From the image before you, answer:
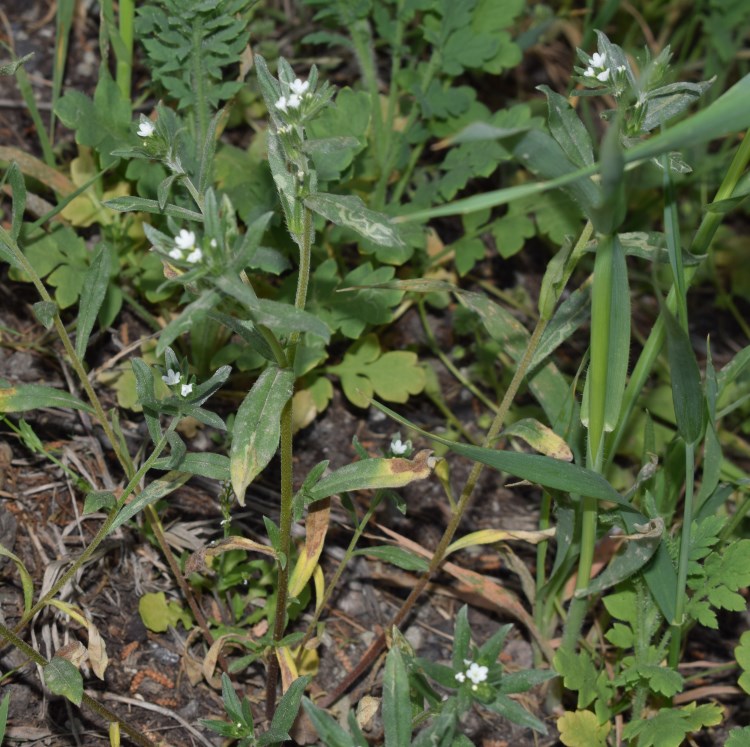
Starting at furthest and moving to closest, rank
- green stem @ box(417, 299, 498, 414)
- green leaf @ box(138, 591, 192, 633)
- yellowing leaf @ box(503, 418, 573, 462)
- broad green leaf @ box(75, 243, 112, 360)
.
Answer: green stem @ box(417, 299, 498, 414) → green leaf @ box(138, 591, 192, 633) → broad green leaf @ box(75, 243, 112, 360) → yellowing leaf @ box(503, 418, 573, 462)

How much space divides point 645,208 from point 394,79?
1.27m

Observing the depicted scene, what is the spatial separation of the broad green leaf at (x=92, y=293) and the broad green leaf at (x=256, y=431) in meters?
0.64

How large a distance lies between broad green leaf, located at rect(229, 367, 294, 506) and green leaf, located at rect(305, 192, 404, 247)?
1.19 feet

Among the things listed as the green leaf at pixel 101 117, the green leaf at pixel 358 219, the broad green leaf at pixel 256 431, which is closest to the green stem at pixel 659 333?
the green leaf at pixel 358 219

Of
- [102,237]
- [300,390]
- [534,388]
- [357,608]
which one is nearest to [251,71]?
[102,237]

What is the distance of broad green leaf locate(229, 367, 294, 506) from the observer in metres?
1.89

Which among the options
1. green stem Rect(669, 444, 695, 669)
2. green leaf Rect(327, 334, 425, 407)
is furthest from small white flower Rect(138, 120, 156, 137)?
green stem Rect(669, 444, 695, 669)

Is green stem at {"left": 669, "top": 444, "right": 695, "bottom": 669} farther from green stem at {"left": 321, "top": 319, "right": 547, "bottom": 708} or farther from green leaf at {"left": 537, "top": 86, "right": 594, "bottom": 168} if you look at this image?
green leaf at {"left": 537, "top": 86, "right": 594, "bottom": 168}

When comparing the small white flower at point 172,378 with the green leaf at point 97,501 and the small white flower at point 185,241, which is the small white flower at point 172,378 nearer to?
the green leaf at point 97,501

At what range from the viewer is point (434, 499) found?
3.18m

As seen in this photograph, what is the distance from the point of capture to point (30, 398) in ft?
7.32

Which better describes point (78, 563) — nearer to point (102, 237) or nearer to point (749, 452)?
point (102, 237)

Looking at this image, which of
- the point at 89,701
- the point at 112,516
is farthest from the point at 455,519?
the point at 89,701

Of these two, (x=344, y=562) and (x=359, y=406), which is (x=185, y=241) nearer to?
(x=344, y=562)
